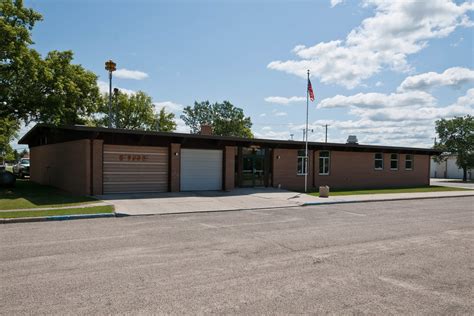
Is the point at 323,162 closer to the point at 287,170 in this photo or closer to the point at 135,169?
the point at 287,170

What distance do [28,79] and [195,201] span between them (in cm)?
1215

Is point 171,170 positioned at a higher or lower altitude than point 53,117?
lower

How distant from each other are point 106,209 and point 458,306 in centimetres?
1168

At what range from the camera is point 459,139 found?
175ft

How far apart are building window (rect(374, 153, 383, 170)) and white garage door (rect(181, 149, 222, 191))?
14699mm

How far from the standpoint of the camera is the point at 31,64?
20500 mm

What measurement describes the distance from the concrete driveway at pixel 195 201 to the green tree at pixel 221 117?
53.5 m

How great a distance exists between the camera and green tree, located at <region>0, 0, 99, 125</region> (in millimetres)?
20250

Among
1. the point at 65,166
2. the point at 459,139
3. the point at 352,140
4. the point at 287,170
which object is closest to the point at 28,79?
the point at 65,166

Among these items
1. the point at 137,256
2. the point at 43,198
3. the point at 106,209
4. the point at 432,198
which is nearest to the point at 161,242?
the point at 137,256

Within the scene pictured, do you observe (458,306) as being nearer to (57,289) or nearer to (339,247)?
(339,247)

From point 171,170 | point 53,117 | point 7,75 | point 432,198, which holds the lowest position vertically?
point 432,198

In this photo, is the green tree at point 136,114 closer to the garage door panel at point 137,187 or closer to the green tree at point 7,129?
the green tree at point 7,129

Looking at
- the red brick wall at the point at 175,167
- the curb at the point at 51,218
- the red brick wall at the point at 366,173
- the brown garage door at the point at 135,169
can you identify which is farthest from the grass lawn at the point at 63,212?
the red brick wall at the point at 366,173
